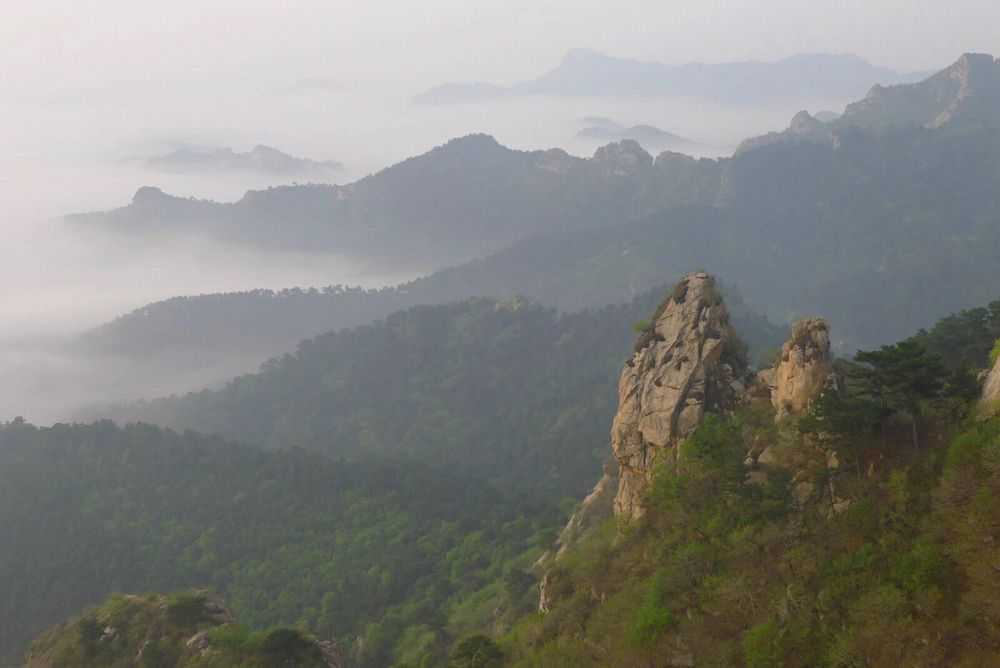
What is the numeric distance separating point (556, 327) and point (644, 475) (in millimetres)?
147733

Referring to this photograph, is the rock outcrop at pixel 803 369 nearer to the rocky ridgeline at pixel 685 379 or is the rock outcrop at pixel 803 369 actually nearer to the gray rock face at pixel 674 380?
the rocky ridgeline at pixel 685 379

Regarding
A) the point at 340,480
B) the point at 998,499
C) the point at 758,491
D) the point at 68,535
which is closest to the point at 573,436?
the point at 340,480

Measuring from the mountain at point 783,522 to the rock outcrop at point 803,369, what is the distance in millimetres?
85

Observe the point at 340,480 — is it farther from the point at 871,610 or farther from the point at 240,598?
the point at 871,610

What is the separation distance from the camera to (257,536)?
333ft

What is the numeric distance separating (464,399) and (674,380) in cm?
13276

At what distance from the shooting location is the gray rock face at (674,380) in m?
40.4

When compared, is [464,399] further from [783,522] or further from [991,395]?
[991,395]

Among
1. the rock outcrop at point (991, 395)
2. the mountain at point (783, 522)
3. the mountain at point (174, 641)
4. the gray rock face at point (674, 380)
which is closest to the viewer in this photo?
the mountain at point (783, 522)

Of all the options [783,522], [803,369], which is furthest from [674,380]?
[783,522]

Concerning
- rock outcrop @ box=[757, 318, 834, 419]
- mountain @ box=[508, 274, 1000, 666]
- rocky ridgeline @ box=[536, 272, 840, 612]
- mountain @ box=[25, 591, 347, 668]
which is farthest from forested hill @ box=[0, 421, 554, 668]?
rock outcrop @ box=[757, 318, 834, 419]

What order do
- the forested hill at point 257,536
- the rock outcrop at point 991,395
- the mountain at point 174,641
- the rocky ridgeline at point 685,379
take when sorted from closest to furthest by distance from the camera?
the rock outcrop at point 991,395 < the rocky ridgeline at point 685,379 < the mountain at point 174,641 < the forested hill at point 257,536

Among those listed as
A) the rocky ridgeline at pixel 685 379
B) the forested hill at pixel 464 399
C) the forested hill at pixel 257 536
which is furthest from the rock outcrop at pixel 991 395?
the forested hill at pixel 464 399

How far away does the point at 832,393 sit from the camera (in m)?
31.7
